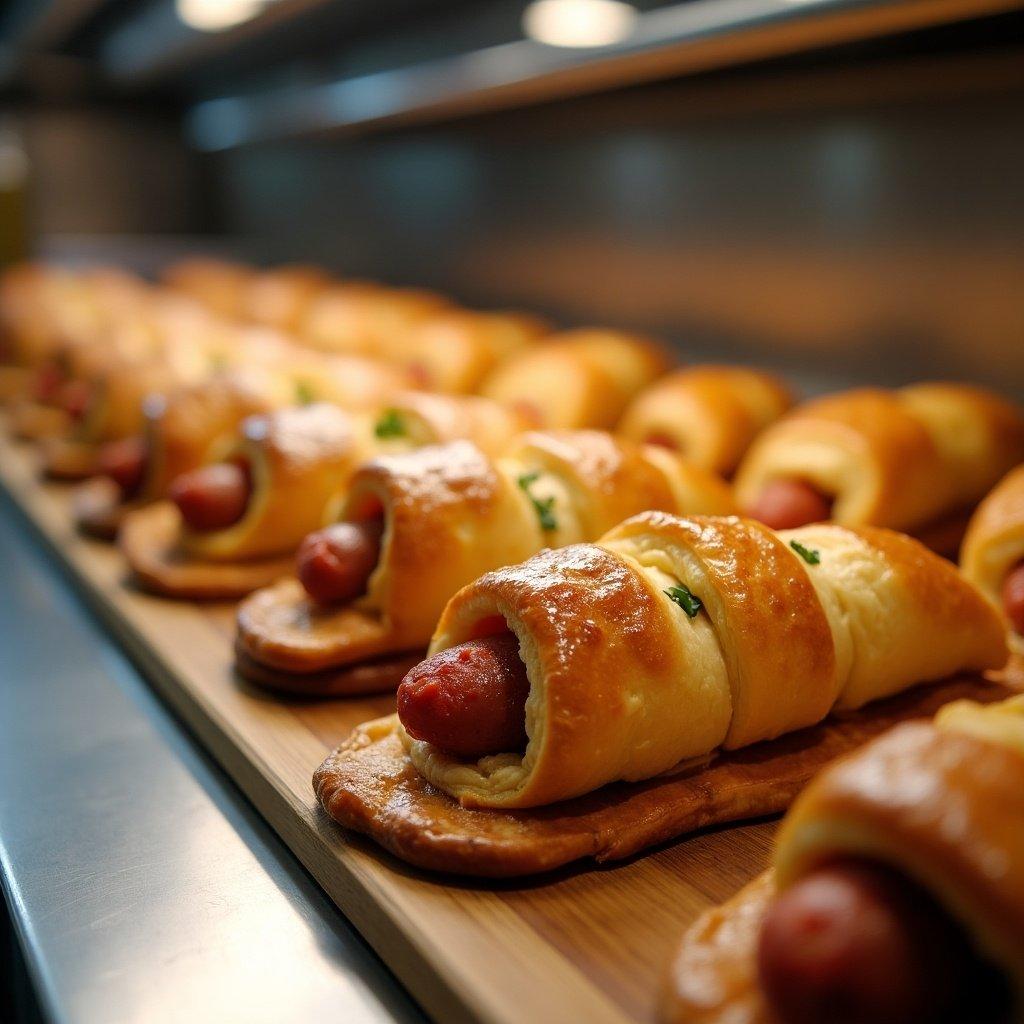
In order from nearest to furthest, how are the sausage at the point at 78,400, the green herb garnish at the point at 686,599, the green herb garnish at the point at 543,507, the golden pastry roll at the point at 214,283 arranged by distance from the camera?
the green herb garnish at the point at 686,599 → the green herb garnish at the point at 543,507 → the sausage at the point at 78,400 → the golden pastry roll at the point at 214,283

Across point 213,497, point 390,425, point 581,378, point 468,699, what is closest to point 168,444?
point 213,497

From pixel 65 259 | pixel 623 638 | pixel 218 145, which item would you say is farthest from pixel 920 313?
pixel 65 259

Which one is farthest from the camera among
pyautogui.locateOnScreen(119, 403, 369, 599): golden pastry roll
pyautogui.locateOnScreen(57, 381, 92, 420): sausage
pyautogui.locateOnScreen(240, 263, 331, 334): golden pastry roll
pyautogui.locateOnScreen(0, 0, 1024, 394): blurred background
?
pyautogui.locateOnScreen(240, 263, 331, 334): golden pastry roll

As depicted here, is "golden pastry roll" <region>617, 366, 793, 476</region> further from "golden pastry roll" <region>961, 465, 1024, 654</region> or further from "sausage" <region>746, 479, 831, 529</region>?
"golden pastry roll" <region>961, 465, 1024, 654</region>

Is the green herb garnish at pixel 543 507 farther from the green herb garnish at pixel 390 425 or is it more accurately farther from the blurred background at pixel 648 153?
the blurred background at pixel 648 153

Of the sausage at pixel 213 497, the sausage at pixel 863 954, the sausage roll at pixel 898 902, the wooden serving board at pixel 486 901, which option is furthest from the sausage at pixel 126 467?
the sausage at pixel 863 954

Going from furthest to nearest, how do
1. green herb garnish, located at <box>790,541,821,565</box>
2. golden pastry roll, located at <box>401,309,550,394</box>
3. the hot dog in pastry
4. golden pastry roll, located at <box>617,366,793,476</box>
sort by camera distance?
golden pastry roll, located at <box>401,309,550,394</box> → golden pastry roll, located at <box>617,366,793,476</box> → green herb garnish, located at <box>790,541,821,565</box> → the hot dog in pastry

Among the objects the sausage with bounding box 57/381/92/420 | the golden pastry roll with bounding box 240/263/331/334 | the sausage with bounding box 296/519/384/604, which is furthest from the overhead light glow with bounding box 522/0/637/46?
the golden pastry roll with bounding box 240/263/331/334
